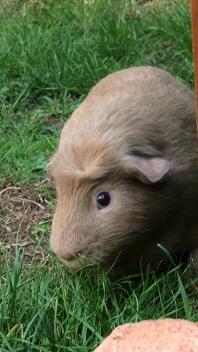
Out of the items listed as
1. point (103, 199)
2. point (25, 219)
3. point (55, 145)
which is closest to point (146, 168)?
point (103, 199)

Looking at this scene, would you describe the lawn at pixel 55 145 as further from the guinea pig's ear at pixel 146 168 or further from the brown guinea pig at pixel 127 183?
the guinea pig's ear at pixel 146 168

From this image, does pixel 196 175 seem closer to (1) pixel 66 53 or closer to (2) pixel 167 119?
(2) pixel 167 119

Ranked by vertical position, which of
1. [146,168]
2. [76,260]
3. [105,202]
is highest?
[146,168]

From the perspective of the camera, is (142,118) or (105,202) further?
(142,118)

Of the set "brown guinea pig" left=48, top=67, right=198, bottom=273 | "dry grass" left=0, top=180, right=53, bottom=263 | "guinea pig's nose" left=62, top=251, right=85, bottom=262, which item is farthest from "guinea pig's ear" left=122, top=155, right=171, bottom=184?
"dry grass" left=0, top=180, right=53, bottom=263

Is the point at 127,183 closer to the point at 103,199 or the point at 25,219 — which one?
the point at 103,199

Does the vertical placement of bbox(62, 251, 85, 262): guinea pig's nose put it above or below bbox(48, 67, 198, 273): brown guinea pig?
below

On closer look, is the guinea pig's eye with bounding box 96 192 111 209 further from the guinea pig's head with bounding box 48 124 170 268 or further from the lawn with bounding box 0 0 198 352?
the lawn with bounding box 0 0 198 352
